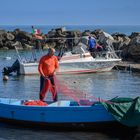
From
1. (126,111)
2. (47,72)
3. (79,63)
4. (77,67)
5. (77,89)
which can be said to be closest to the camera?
(126,111)

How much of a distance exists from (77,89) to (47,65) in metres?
8.76

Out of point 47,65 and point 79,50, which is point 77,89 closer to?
point 79,50

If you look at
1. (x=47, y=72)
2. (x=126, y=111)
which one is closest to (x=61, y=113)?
(x=126, y=111)

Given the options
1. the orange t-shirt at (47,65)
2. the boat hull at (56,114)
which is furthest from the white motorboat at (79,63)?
the boat hull at (56,114)

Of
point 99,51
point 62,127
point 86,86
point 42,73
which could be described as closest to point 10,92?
point 86,86

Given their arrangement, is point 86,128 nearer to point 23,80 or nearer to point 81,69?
point 23,80

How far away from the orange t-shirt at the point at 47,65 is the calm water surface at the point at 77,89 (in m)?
1.79

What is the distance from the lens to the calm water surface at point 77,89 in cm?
1498

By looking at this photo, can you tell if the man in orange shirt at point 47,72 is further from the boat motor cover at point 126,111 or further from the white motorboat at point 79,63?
the white motorboat at point 79,63

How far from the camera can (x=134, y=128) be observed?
15164 millimetres

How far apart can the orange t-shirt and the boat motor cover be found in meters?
2.88

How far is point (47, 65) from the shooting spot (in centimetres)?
1684

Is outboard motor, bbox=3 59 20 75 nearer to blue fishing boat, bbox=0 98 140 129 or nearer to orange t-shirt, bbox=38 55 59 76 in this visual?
orange t-shirt, bbox=38 55 59 76

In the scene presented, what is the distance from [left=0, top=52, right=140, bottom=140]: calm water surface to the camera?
1498 centimetres
